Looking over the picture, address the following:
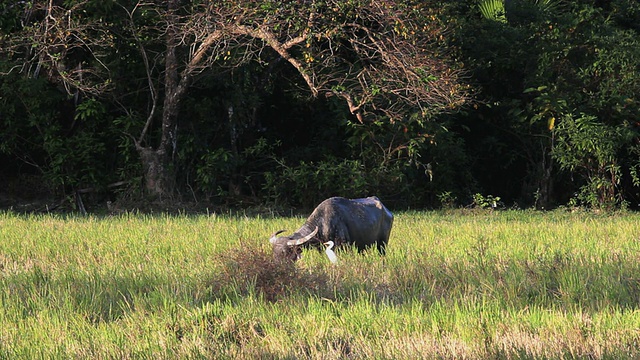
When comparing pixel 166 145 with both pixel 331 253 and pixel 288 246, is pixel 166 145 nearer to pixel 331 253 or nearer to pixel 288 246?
pixel 288 246

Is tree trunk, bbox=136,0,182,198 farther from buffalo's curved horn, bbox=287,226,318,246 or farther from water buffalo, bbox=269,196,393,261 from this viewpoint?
buffalo's curved horn, bbox=287,226,318,246

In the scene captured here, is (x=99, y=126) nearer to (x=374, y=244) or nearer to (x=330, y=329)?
(x=374, y=244)

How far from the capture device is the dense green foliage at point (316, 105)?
13039 mm

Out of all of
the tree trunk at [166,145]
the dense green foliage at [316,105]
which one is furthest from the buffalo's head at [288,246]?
the tree trunk at [166,145]

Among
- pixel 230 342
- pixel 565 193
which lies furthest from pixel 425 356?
pixel 565 193

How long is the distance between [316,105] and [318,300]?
10.6 meters

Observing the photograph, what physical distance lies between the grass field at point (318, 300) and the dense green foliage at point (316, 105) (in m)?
4.65

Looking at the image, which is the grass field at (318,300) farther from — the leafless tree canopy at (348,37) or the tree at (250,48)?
the tree at (250,48)

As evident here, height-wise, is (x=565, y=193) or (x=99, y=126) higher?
(x=99, y=126)

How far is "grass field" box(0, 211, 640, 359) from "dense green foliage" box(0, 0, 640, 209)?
4650mm

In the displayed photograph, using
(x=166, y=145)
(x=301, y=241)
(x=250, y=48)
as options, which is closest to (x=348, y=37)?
(x=250, y=48)

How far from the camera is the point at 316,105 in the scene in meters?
15.8

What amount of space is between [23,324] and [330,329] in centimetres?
181

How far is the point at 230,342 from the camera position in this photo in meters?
4.61
